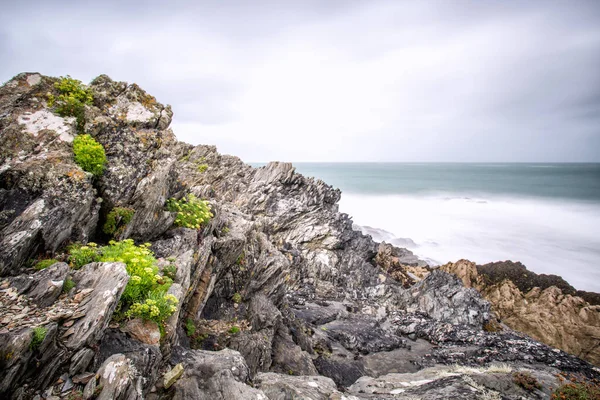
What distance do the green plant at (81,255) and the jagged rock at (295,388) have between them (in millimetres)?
5461

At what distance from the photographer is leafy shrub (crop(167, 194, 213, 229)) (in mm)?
10195

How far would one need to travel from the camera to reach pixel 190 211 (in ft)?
35.0

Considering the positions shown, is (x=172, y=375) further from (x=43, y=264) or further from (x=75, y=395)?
(x=43, y=264)

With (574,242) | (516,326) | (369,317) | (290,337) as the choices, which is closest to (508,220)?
(574,242)

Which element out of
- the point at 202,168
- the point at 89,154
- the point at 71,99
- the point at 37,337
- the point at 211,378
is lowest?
the point at 211,378

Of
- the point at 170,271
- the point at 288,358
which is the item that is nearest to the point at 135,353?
the point at 170,271

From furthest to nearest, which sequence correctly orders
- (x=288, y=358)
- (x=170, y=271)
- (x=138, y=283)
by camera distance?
1. (x=288, y=358)
2. (x=170, y=271)
3. (x=138, y=283)

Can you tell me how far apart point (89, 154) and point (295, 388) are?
8893mm

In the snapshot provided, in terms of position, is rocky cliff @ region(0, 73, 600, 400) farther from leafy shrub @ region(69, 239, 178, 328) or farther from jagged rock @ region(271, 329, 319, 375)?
leafy shrub @ region(69, 239, 178, 328)

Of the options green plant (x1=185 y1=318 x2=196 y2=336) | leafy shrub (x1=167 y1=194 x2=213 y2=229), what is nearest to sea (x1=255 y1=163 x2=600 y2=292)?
leafy shrub (x1=167 y1=194 x2=213 y2=229)

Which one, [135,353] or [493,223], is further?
[493,223]

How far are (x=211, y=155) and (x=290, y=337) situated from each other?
35046 millimetres

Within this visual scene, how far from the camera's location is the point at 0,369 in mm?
3904

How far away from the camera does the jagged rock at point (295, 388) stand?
7.47 meters
